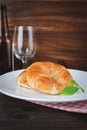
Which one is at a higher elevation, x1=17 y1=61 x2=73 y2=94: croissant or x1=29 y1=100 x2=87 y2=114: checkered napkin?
x1=17 y1=61 x2=73 y2=94: croissant

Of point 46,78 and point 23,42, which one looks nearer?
point 46,78

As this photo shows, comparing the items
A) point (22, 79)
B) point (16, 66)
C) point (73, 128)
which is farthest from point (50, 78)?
point (16, 66)

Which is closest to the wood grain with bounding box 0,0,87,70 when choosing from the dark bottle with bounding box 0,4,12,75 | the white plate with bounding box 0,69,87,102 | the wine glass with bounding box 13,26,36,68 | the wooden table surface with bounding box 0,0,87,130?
the wooden table surface with bounding box 0,0,87,130

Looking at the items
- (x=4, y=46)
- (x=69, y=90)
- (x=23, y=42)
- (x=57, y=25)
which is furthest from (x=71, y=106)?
(x=57, y=25)

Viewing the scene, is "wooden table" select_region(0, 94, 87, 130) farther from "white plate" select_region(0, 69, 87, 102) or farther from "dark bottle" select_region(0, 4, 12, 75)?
"dark bottle" select_region(0, 4, 12, 75)

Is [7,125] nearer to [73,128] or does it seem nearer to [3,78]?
[73,128]

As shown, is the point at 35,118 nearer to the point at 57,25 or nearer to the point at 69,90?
the point at 69,90
